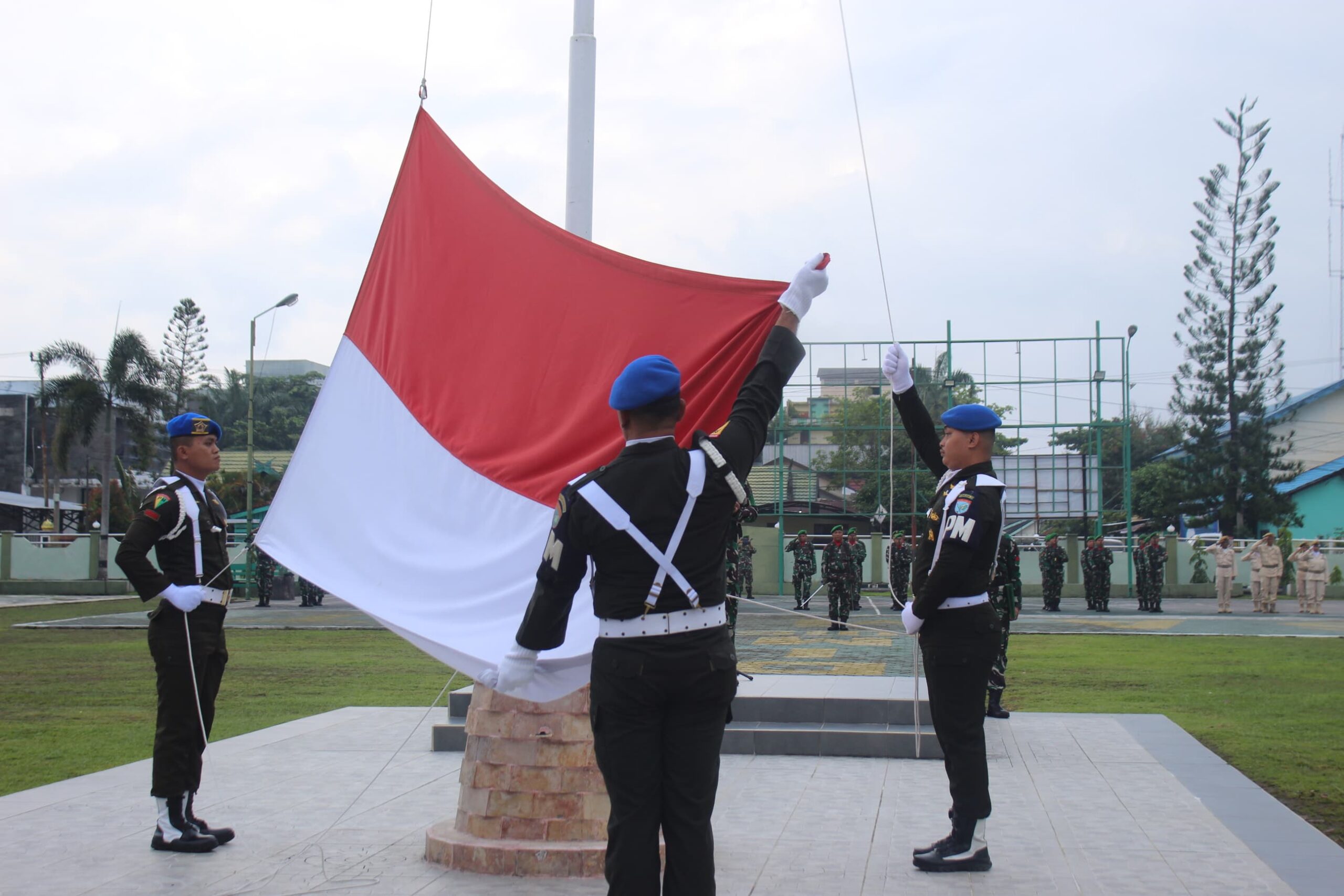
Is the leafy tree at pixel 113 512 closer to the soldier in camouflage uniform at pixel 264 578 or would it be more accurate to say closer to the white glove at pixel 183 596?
the soldier in camouflage uniform at pixel 264 578

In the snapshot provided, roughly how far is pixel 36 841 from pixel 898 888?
3.83m

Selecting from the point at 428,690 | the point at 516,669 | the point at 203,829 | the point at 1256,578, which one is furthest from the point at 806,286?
the point at 1256,578

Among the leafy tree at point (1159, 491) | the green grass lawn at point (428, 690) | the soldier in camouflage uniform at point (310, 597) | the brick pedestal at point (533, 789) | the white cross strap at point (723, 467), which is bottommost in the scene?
the soldier in camouflage uniform at point (310, 597)

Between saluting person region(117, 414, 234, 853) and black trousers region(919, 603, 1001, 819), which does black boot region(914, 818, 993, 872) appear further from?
saluting person region(117, 414, 234, 853)

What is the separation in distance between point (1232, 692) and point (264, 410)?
6448 cm

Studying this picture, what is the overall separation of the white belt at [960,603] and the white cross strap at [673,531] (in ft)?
6.67

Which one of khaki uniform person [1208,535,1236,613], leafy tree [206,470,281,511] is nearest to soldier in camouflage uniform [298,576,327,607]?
leafy tree [206,470,281,511]

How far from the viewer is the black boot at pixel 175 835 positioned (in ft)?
17.0

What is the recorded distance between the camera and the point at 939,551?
511 centimetres

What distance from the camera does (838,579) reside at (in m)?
18.6

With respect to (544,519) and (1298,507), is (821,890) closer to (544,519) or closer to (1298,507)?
(544,519)

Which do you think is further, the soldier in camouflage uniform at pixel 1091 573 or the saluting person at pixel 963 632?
the soldier in camouflage uniform at pixel 1091 573

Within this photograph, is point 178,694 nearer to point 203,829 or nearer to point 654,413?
point 203,829

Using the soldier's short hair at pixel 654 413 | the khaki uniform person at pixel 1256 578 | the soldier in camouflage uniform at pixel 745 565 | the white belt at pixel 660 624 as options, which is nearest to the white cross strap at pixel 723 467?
the soldier's short hair at pixel 654 413
